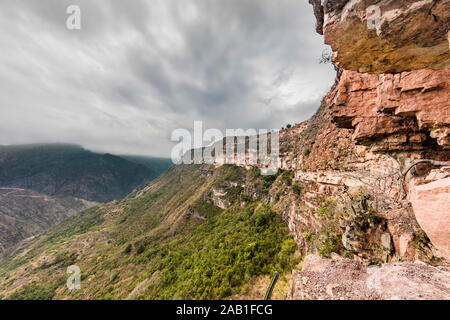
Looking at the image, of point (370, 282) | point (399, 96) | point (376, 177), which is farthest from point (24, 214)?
point (399, 96)

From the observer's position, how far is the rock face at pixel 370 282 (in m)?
4.02

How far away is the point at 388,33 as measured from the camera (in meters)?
4.61

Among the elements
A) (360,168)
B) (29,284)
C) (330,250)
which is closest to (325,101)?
(360,168)

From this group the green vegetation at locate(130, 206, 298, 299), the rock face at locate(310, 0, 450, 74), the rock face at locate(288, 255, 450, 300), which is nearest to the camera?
the rock face at locate(288, 255, 450, 300)

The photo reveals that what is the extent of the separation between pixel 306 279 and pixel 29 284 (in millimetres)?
109463

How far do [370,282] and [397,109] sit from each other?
24.0ft

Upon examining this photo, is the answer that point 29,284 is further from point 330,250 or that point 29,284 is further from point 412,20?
point 412,20

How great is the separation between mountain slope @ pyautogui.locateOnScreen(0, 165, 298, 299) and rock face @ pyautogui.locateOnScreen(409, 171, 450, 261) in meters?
12.0

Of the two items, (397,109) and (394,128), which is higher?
(397,109)

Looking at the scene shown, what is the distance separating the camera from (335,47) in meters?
5.47

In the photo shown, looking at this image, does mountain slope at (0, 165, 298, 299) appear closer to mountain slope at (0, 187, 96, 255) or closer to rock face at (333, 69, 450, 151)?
rock face at (333, 69, 450, 151)

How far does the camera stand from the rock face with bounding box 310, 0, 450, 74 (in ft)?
13.7

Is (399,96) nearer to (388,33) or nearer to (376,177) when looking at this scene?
(388,33)

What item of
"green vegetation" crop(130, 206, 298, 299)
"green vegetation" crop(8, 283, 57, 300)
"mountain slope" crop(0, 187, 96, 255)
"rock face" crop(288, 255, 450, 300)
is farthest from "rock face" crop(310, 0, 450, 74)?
"mountain slope" crop(0, 187, 96, 255)
